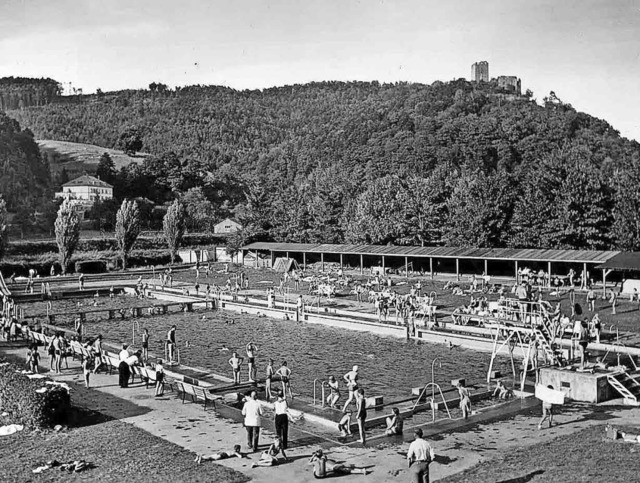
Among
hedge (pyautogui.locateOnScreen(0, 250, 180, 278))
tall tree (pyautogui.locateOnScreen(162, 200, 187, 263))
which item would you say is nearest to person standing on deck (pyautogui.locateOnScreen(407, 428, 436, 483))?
hedge (pyautogui.locateOnScreen(0, 250, 180, 278))

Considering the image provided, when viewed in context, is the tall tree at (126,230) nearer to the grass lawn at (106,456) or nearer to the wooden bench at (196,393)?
the wooden bench at (196,393)

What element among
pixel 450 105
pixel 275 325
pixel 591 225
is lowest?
pixel 275 325

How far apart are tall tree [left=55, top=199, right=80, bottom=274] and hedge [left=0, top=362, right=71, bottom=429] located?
171 feet

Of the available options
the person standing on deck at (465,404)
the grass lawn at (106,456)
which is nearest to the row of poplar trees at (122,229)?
the grass lawn at (106,456)

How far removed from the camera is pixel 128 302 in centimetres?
5056

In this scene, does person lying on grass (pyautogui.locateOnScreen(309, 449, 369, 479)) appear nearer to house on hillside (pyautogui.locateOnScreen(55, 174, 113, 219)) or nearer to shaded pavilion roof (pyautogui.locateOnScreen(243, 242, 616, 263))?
shaded pavilion roof (pyautogui.locateOnScreen(243, 242, 616, 263))

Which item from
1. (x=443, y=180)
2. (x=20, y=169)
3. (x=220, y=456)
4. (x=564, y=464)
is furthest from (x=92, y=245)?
(x=20, y=169)

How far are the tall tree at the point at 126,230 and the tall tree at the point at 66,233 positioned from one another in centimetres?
503

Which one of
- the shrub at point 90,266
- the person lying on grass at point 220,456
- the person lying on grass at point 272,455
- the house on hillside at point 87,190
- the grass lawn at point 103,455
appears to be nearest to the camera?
the grass lawn at point 103,455

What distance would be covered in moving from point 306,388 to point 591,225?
36.4 m

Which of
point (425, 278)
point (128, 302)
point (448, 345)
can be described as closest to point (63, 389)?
point (448, 345)

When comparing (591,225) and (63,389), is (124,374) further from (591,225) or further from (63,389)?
(591,225)

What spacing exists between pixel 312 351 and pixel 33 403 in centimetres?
1513

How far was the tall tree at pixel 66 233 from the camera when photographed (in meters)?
67.6
